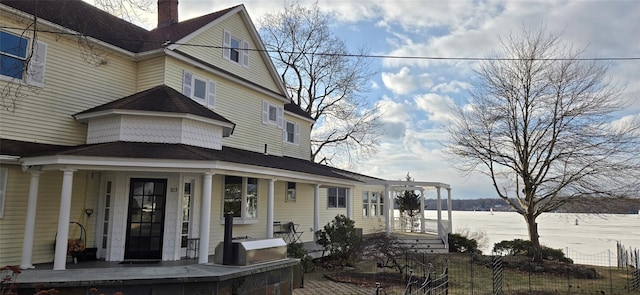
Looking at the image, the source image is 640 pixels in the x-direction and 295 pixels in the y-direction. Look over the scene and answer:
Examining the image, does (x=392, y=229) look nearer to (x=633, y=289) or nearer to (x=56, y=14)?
(x=633, y=289)

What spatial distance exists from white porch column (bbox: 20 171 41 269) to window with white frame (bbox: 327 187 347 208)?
13608mm

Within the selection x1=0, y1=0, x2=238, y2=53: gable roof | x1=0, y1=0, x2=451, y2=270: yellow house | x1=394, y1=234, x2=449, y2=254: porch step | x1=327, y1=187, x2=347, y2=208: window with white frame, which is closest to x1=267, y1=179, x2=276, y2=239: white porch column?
x1=0, y1=0, x2=451, y2=270: yellow house

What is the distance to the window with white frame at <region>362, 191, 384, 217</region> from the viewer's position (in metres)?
23.4

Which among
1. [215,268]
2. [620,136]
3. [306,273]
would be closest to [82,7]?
[215,268]

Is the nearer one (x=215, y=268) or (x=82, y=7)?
(x=215, y=268)

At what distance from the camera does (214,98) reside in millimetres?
13727

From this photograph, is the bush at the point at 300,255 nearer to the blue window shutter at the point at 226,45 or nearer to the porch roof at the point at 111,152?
the porch roof at the point at 111,152

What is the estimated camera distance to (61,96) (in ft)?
34.5

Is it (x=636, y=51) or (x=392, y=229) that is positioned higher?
(x=636, y=51)

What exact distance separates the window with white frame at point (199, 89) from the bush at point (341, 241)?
235 inches

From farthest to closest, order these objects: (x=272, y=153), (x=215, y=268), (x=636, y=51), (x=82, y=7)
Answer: (x=272, y=153), (x=82, y=7), (x=636, y=51), (x=215, y=268)

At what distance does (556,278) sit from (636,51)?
26.8 ft

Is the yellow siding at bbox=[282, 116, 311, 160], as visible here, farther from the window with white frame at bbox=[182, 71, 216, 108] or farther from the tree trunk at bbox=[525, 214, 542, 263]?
the tree trunk at bbox=[525, 214, 542, 263]

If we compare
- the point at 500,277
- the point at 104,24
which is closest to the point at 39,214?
the point at 104,24
